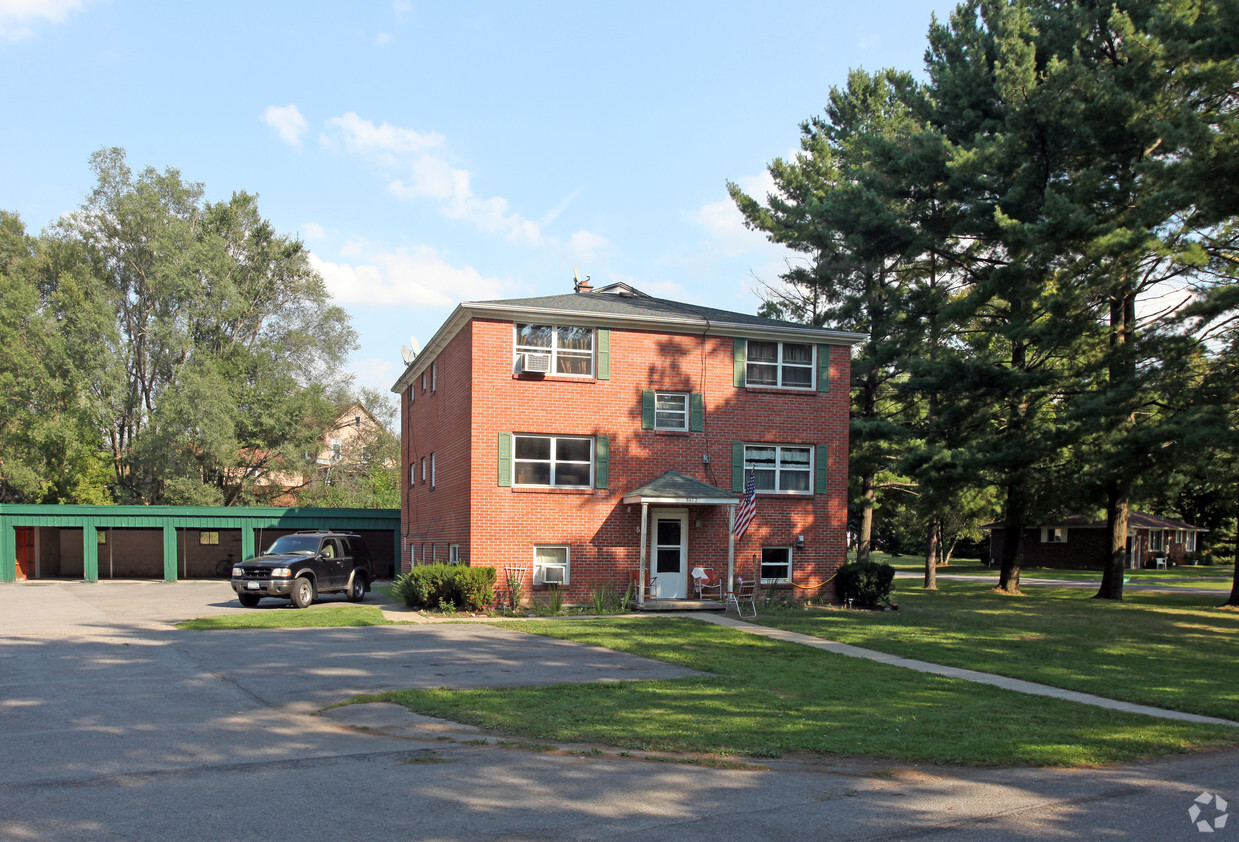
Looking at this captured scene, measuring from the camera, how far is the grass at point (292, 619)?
717 inches

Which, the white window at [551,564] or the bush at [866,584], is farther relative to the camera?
the bush at [866,584]

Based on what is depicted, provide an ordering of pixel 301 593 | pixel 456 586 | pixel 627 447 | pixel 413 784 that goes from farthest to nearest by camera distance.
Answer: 1. pixel 627 447
2. pixel 301 593
3. pixel 456 586
4. pixel 413 784

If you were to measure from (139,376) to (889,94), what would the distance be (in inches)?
1531

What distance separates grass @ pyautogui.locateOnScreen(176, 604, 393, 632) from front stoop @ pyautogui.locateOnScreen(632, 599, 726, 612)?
5.88 meters

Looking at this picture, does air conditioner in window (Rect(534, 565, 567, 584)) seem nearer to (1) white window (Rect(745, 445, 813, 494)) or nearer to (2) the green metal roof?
(1) white window (Rect(745, 445, 813, 494))

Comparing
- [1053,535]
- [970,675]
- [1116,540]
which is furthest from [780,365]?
[1053,535]

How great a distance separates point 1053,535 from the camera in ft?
189

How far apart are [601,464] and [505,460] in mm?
2333

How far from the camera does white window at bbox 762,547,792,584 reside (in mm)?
23578

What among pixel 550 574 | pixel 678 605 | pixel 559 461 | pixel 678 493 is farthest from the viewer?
pixel 559 461

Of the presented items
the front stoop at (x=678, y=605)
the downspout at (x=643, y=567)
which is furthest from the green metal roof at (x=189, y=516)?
the front stoop at (x=678, y=605)

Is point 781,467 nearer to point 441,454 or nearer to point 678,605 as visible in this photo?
point 678,605

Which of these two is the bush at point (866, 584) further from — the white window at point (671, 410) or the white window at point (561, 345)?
the white window at point (561, 345)

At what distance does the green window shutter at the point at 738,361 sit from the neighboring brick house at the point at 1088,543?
3579cm
